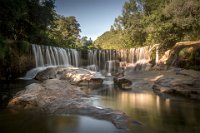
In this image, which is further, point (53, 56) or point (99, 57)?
point (99, 57)

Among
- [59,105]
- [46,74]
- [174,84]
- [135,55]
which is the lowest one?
[59,105]

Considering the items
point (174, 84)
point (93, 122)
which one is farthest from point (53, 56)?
point (93, 122)

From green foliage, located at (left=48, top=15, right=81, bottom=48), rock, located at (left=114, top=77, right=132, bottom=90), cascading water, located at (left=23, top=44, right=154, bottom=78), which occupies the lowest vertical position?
rock, located at (left=114, top=77, right=132, bottom=90)

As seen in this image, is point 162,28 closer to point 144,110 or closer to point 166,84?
point 166,84

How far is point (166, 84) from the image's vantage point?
46.9ft

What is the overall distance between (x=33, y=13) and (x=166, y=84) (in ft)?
49.7

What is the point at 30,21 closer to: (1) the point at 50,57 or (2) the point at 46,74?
(1) the point at 50,57

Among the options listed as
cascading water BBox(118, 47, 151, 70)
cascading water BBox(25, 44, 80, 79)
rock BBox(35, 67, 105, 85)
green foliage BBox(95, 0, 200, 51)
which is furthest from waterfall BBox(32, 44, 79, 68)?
green foliage BBox(95, 0, 200, 51)

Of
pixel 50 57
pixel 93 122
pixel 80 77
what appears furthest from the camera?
Result: pixel 50 57

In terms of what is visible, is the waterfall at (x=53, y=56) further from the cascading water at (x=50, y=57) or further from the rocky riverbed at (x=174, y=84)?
the rocky riverbed at (x=174, y=84)

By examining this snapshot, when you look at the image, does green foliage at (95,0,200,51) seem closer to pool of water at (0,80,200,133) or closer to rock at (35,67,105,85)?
rock at (35,67,105,85)

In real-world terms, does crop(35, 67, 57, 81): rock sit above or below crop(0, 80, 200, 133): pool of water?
above

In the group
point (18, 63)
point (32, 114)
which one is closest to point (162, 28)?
point (18, 63)

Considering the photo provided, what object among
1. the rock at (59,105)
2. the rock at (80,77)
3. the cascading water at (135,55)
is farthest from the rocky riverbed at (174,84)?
the cascading water at (135,55)
